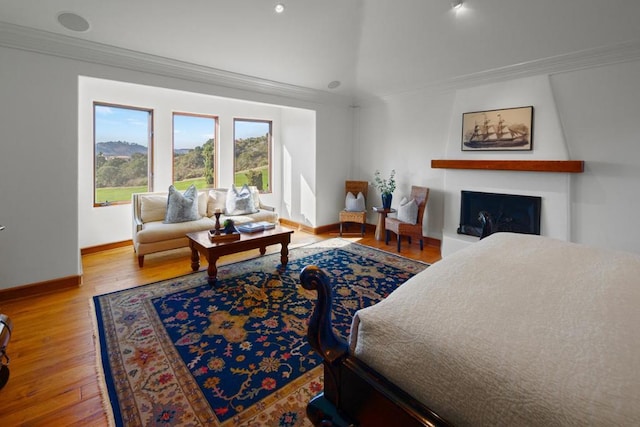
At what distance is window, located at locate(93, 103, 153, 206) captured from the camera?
14.5 feet

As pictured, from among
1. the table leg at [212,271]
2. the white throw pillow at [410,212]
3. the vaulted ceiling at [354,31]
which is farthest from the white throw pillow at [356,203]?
the table leg at [212,271]

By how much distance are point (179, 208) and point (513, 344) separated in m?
4.20

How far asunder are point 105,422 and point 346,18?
13.9ft

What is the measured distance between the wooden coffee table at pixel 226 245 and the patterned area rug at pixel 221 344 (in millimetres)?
187

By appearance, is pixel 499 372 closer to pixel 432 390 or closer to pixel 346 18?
pixel 432 390

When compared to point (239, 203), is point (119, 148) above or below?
above

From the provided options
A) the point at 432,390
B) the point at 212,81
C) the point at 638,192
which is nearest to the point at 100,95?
the point at 212,81

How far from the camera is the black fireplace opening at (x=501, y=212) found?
12.8ft

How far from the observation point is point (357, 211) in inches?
216

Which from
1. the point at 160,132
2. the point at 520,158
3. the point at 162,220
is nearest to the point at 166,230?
the point at 162,220

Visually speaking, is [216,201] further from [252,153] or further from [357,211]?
[357,211]

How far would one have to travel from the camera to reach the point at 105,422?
1.61 metres

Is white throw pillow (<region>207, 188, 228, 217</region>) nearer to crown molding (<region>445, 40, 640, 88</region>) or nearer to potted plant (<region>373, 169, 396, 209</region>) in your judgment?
potted plant (<region>373, 169, 396, 209</region>)

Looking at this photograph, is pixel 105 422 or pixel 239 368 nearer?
pixel 105 422
